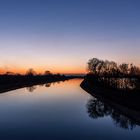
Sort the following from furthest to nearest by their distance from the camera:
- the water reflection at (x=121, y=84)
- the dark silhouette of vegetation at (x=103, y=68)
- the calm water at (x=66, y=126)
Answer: the dark silhouette of vegetation at (x=103, y=68) < the water reflection at (x=121, y=84) < the calm water at (x=66, y=126)

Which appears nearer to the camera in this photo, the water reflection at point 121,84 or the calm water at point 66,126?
the calm water at point 66,126

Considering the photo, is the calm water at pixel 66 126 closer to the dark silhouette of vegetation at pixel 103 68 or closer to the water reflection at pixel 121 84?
the water reflection at pixel 121 84

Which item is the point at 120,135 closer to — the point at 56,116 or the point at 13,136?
the point at 13,136

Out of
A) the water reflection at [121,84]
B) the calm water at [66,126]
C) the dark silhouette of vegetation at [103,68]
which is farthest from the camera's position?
the dark silhouette of vegetation at [103,68]

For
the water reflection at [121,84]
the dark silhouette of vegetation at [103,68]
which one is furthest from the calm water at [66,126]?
the dark silhouette of vegetation at [103,68]

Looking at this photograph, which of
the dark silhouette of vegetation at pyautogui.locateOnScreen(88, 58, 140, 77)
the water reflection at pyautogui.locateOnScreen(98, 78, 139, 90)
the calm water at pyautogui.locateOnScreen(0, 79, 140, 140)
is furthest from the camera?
the dark silhouette of vegetation at pyautogui.locateOnScreen(88, 58, 140, 77)

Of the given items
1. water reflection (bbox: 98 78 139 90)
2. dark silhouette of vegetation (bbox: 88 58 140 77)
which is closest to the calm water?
water reflection (bbox: 98 78 139 90)

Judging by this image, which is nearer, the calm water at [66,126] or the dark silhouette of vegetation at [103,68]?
the calm water at [66,126]

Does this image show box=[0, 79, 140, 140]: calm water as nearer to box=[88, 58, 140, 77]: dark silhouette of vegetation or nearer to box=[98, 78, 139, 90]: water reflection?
box=[98, 78, 139, 90]: water reflection

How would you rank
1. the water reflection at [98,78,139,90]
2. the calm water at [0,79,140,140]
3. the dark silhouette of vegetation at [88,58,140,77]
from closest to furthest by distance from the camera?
the calm water at [0,79,140,140], the water reflection at [98,78,139,90], the dark silhouette of vegetation at [88,58,140,77]

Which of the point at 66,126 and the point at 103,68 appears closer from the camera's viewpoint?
the point at 66,126

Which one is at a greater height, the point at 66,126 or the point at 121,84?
the point at 121,84

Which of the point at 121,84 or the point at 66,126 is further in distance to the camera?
the point at 121,84

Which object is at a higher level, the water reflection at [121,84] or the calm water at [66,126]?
the water reflection at [121,84]
